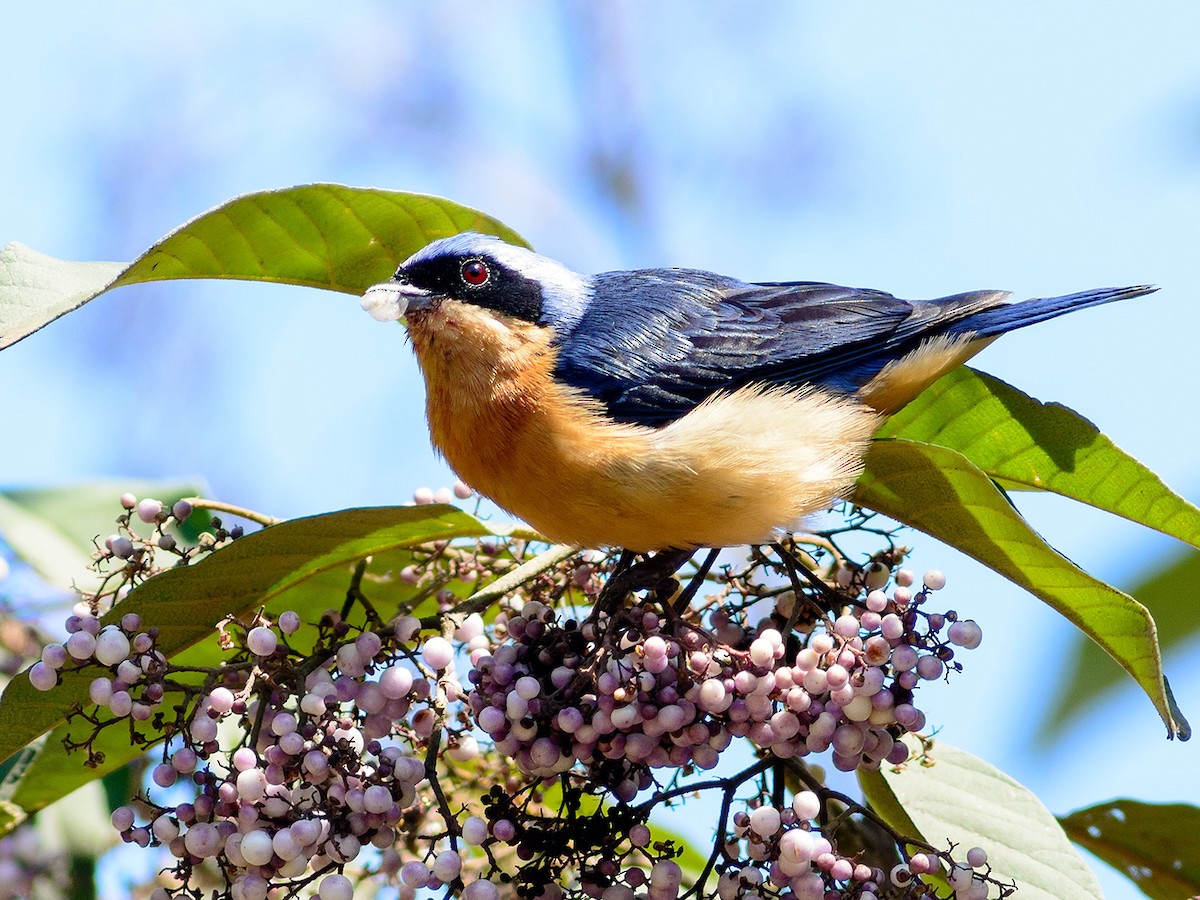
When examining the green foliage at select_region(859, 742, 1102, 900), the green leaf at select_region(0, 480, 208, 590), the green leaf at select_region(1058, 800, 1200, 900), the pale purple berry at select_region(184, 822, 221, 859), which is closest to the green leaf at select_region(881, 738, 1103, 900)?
the green foliage at select_region(859, 742, 1102, 900)

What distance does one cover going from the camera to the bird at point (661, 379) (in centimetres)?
354

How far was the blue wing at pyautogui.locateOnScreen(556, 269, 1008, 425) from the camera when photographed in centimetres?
392

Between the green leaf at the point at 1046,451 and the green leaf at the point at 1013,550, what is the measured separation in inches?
14.6

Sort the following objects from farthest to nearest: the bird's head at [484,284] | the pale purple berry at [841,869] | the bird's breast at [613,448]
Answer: the bird's head at [484,284]
the bird's breast at [613,448]
the pale purple berry at [841,869]

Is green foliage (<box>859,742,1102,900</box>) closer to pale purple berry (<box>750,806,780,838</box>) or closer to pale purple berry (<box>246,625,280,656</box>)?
pale purple berry (<box>750,806,780,838</box>)

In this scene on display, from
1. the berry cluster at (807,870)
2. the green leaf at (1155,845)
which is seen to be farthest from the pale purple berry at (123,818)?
the green leaf at (1155,845)

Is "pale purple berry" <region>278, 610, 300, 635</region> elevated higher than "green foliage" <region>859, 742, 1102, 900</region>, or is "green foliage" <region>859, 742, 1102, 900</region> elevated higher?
"pale purple berry" <region>278, 610, 300, 635</region>

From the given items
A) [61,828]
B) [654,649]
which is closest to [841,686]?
[654,649]

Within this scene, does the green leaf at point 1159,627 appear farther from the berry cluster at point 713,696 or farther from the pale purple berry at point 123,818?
the pale purple berry at point 123,818

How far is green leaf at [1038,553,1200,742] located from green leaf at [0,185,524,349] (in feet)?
8.40

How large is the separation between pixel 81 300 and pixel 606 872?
1586mm

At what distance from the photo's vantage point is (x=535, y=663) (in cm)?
290

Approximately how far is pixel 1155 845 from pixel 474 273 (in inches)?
100

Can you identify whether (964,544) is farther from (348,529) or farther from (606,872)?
(348,529)
